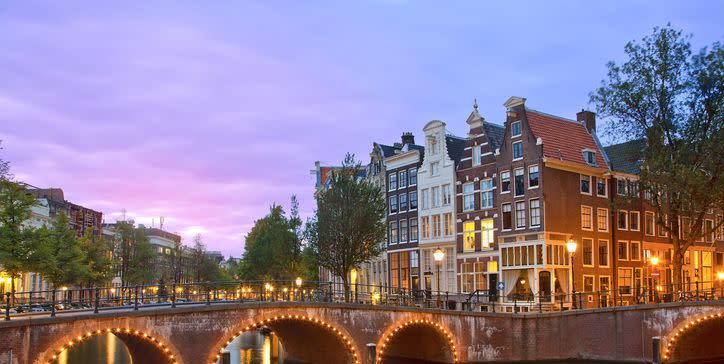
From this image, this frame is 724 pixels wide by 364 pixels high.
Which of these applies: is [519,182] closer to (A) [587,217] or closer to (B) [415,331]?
(A) [587,217]

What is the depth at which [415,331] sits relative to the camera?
40.5 m

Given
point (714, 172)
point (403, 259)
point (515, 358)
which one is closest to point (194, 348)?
point (515, 358)

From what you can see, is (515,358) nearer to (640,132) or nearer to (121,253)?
(640,132)

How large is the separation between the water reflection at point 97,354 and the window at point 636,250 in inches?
1300

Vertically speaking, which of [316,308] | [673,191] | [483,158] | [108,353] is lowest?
[108,353]

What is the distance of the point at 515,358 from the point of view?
1507 inches

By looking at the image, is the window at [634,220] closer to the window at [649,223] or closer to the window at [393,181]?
the window at [649,223]

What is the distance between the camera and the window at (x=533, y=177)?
46.9 m

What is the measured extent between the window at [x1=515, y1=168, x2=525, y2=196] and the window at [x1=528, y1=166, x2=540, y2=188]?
0.53 meters

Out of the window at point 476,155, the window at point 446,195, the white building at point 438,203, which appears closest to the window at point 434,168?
the white building at point 438,203

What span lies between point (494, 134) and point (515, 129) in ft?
13.9

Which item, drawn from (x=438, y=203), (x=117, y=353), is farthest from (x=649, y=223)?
(x=117, y=353)

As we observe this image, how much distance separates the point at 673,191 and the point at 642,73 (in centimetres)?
676

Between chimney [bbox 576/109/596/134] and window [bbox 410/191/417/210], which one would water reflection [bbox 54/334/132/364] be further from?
chimney [bbox 576/109/596/134]
